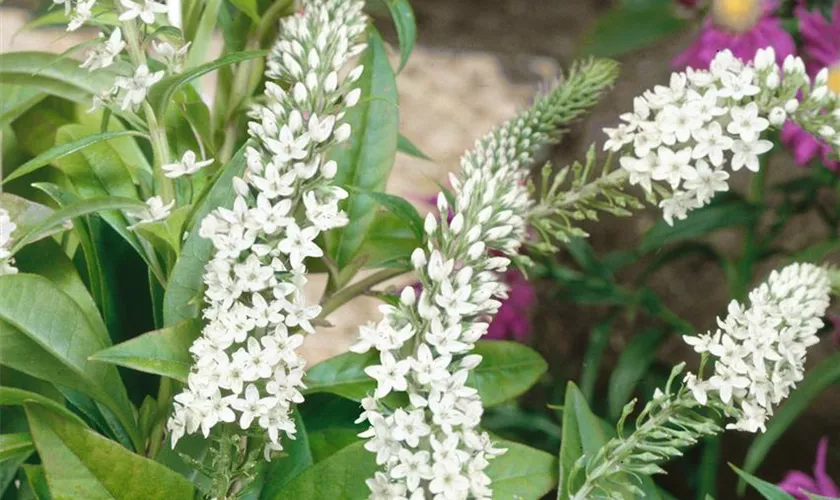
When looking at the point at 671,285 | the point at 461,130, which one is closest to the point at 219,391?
the point at 671,285

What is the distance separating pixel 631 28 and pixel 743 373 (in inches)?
23.8

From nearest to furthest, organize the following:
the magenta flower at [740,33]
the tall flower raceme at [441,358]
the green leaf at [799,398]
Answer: the tall flower raceme at [441,358]
the green leaf at [799,398]
the magenta flower at [740,33]

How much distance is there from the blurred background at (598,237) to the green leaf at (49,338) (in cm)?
16

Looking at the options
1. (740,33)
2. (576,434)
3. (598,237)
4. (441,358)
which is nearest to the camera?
(441,358)

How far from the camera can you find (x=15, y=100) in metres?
0.49

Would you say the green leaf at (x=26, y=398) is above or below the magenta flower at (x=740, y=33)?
below

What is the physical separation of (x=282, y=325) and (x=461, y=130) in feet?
3.20

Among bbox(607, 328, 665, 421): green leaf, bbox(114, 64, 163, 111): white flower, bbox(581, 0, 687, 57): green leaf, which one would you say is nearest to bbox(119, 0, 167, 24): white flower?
bbox(114, 64, 163, 111): white flower

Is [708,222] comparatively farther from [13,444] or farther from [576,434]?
[13,444]

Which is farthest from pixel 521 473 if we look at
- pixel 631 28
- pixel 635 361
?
pixel 631 28

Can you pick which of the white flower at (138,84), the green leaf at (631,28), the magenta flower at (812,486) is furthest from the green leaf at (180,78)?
the green leaf at (631,28)

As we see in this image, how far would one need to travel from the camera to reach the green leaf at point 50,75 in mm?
470

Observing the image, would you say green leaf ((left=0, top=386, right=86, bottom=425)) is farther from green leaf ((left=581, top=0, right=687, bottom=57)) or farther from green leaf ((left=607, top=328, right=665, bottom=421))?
green leaf ((left=581, top=0, right=687, bottom=57))

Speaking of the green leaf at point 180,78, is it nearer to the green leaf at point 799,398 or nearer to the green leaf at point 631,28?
the green leaf at point 799,398
